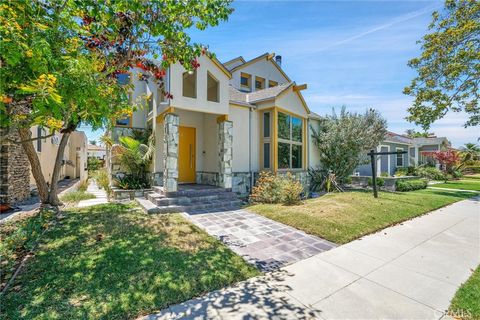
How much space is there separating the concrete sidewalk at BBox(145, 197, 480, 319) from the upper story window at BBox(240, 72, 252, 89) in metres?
13.7

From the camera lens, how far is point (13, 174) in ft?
30.9

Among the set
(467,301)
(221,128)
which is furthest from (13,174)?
(467,301)

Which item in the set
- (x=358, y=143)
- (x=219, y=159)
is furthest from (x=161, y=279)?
(x=358, y=143)

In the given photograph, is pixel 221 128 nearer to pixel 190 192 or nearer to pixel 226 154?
pixel 226 154

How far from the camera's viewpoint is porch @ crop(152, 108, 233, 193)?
28.6ft

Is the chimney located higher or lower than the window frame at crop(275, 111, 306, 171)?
higher

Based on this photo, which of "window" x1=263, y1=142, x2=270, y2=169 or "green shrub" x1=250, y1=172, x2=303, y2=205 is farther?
"window" x1=263, y1=142, x2=270, y2=169

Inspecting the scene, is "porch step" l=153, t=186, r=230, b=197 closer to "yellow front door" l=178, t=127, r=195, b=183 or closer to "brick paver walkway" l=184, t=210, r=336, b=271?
"brick paver walkway" l=184, t=210, r=336, b=271

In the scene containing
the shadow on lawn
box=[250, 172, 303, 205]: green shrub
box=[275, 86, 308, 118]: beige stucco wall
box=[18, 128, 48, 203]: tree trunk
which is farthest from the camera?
box=[275, 86, 308, 118]: beige stucco wall

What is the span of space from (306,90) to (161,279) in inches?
448

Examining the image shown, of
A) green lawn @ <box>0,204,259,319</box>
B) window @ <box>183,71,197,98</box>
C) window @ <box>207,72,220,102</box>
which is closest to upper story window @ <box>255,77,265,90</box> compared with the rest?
window @ <box>207,72,220,102</box>

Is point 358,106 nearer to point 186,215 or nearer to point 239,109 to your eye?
point 239,109

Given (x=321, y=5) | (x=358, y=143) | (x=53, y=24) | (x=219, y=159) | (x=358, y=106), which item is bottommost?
(x=219, y=159)

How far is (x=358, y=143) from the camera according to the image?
540 inches
